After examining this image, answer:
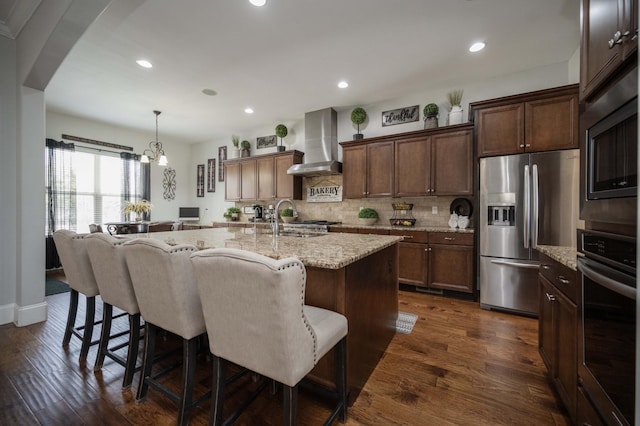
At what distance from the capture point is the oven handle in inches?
31.9

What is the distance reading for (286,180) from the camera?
5230 millimetres

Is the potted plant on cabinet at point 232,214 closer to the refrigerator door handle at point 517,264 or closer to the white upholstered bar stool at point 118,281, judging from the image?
the white upholstered bar stool at point 118,281

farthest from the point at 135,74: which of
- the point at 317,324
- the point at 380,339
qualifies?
the point at 380,339

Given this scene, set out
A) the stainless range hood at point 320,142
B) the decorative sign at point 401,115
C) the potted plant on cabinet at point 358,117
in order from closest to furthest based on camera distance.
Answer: the decorative sign at point 401,115
the potted plant on cabinet at point 358,117
the stainless range hood at point 320,142

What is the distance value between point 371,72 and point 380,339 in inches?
124

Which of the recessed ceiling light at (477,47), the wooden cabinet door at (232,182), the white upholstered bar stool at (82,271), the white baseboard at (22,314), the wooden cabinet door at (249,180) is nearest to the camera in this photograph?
the white upholstered bar stool at (82,271)

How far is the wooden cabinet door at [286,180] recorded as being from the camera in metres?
5.18

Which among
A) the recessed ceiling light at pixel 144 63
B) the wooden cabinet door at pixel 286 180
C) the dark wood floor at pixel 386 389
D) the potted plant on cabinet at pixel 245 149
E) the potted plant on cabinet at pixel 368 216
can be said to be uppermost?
the recessed ceiling light at pixel 144 63

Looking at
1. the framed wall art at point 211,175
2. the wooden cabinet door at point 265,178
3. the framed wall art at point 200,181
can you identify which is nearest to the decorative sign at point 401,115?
the wooden cabinet door at point 265,178

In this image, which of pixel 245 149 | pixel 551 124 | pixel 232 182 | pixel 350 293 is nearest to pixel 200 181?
pixel 232 182

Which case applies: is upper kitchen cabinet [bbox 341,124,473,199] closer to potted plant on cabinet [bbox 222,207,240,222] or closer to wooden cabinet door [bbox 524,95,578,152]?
wooden cabinet door [bbox 524,95,578,152]

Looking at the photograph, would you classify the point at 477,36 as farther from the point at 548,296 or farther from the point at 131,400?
the point at 131,400

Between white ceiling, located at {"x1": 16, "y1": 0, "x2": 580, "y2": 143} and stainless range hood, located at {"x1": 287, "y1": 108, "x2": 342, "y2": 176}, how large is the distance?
245mm

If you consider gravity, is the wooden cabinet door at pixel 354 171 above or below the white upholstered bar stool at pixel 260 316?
above
